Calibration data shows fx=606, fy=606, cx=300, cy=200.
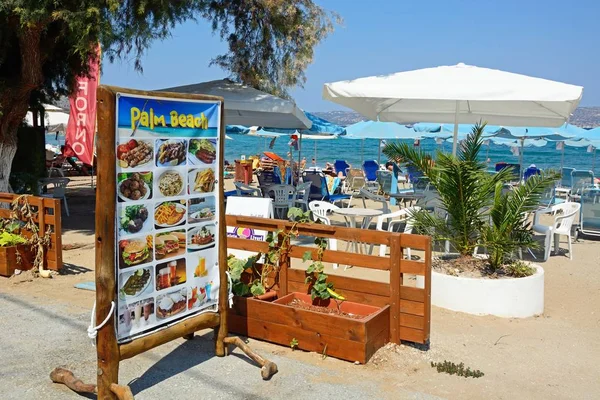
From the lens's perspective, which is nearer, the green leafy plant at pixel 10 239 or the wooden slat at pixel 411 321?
the wooden slat at pixel 411 321

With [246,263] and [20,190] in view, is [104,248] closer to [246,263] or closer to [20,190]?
[246,263]

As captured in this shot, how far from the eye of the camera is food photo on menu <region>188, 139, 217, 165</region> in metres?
3.86

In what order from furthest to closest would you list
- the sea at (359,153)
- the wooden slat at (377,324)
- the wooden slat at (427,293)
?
the sea at (359,153), the wooden slat at (427,293), the wooden slat at (377,324)

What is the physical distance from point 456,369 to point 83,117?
8231mm

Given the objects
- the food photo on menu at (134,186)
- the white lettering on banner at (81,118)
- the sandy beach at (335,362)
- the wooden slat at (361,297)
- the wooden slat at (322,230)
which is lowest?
the sandy beach at (335,362)

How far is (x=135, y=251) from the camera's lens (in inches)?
139

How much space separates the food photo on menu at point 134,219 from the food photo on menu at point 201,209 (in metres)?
0.35

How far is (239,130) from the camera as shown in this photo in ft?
57.9

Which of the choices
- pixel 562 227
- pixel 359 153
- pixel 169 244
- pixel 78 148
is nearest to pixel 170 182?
pixel 169 244

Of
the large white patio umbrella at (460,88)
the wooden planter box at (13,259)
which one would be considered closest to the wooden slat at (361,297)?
the large white patio umbrella at (460,88)

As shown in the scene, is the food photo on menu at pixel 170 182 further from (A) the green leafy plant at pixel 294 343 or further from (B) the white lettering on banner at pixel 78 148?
(B) the white lettering on banner at pixel 78 148

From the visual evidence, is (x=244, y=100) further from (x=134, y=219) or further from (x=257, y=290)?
(x=134, y=219)

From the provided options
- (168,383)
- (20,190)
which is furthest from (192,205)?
(20,190)

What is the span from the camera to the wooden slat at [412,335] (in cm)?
430
